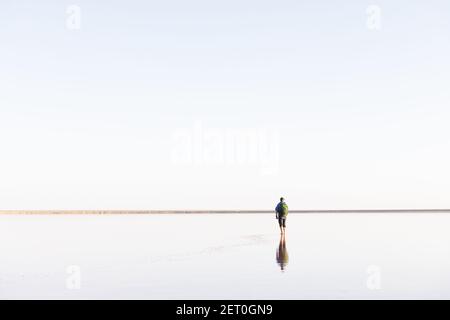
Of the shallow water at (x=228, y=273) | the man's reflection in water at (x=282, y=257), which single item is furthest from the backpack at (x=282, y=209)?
the shallow water at (x=228, y=273)

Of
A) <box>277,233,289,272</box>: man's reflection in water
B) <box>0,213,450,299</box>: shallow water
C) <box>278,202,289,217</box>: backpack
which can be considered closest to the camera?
<box>0,213,450,299</box>: shallow water

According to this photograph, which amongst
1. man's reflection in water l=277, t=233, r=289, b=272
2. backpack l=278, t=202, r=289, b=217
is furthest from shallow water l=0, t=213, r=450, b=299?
backpack l=278, t=202, r=289, b=217

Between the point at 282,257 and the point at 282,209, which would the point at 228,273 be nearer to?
the point at 282,257

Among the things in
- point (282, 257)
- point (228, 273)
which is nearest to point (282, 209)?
point (282, 257)

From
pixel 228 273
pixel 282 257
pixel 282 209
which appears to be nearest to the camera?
pixel 228 273

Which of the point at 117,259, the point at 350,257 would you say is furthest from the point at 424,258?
the point at 117,259

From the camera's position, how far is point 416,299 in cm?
1020

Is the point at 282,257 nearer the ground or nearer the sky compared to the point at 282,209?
nearer the ground

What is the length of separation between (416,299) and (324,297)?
76.3 inches

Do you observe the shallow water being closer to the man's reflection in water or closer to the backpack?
the man's reflection in water

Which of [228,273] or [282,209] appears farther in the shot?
[282,209]

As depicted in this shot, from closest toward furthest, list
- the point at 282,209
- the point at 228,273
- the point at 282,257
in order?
the point at 228,273 < the point at 282,257 < the point at 282,209
